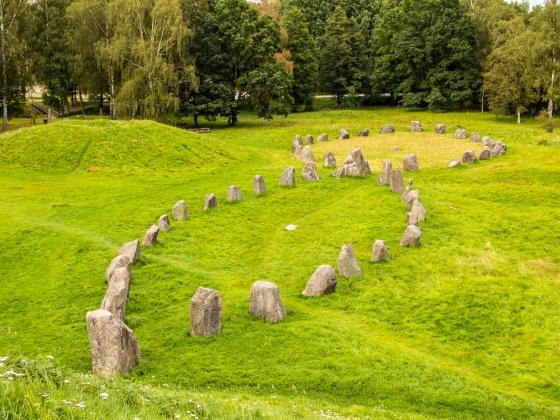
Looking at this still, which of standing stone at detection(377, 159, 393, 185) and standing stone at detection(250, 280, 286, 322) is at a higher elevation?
standing stone at detection(377, 159, 393, 185)

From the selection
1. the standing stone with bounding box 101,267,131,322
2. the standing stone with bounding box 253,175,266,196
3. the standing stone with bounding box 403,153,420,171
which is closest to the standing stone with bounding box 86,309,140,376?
the standing stone with bounding box 101,267,131,322

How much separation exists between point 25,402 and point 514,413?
1213 centimetres

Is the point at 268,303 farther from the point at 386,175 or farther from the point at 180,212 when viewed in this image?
the point at 386,175

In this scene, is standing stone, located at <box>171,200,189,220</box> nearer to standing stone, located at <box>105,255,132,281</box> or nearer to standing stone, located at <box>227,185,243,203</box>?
standing stone, located at <box>227,185,243,203</box>

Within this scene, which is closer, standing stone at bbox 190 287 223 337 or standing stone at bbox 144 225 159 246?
standing stone at bbox 190 287 223 337

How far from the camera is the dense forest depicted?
60.8 m

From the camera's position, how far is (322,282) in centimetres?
2206

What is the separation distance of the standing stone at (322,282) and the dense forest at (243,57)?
43.1m

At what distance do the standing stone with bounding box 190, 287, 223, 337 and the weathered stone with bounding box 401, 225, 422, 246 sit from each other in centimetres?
1151

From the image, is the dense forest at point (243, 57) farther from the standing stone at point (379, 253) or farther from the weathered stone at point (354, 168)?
the standing stone at point (379, 253)

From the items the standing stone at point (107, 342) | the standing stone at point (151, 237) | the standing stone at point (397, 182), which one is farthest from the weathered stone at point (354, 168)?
the standing stone at point (107, 342)

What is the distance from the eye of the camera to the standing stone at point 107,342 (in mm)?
15750

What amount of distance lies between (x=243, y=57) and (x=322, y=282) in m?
53.5

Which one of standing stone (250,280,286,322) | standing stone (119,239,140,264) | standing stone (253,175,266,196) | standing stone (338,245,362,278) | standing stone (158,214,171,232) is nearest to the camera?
standing stone (250,280,286,322)
